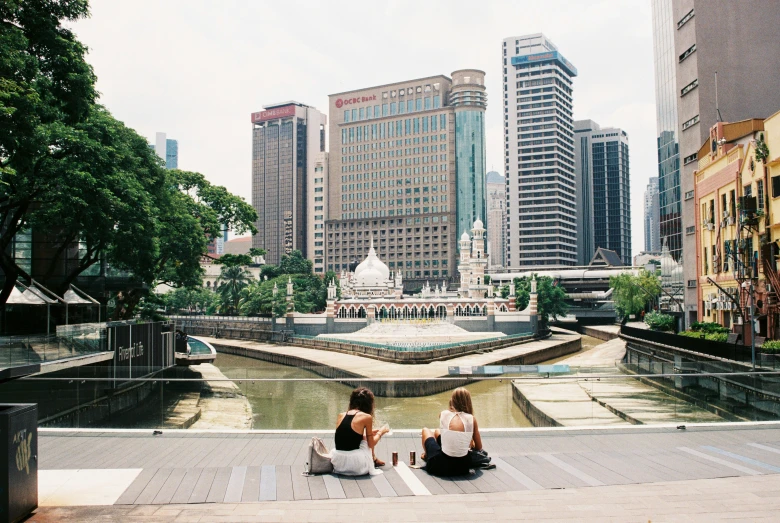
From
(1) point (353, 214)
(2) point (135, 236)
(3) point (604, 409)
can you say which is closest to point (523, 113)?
(1) point (353, 214)

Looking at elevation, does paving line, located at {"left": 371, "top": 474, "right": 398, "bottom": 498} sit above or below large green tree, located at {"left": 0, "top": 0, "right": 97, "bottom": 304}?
below

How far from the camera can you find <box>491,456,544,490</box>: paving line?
8.90 metres

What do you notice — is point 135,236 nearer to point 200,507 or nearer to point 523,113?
point 200,507

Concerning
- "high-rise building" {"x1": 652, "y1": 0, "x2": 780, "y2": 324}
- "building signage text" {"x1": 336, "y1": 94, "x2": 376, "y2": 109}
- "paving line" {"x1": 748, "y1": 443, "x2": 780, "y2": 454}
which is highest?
"building signage text" {"x1": 336, "y1": 94, "x2": 376, "y2": 109}

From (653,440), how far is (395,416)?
5382 millimetres

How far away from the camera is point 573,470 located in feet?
31.7

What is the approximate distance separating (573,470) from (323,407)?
584cm

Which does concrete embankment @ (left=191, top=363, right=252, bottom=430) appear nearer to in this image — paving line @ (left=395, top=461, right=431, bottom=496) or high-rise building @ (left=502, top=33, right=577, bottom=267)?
paving line @ (left=395, top=461, right=431, bottom=496)

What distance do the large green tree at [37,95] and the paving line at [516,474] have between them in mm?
15681

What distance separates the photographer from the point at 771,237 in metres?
35.3

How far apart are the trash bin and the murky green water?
552 centimetres

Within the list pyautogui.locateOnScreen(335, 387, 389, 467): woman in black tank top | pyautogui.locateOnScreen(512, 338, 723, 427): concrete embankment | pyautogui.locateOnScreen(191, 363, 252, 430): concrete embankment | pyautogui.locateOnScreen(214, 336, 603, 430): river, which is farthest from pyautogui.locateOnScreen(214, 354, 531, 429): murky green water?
pyautogui.locateOnScreen(335, 387, 389, 467): woman in black tank top

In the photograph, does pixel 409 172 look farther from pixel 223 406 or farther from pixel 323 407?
pixel 323 407

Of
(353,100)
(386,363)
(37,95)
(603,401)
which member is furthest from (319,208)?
(603,401)
